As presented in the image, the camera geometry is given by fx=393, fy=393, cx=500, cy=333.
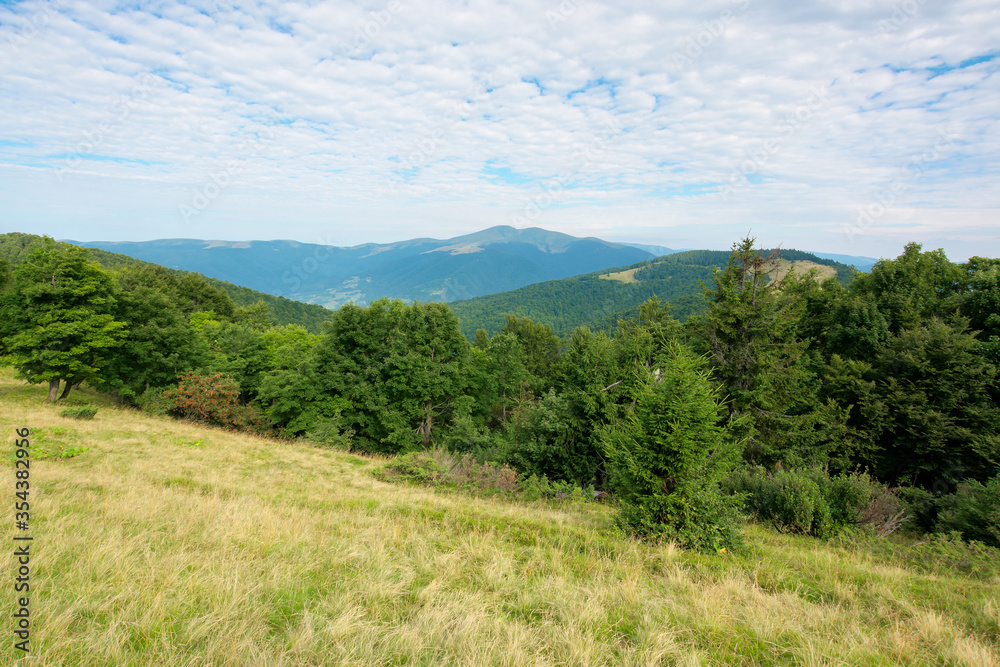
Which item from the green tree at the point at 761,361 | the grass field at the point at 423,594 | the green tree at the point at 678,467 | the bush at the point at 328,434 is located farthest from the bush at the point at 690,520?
the bush at the point at 328,434

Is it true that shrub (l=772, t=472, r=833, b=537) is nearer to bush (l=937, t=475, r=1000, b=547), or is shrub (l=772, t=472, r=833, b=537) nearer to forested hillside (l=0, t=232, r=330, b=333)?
bush (l=937, t=475, r=1000, b=547)

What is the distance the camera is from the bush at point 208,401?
2450 centimetres

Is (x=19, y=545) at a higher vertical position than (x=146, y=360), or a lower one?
higher

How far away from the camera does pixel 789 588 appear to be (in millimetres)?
5039

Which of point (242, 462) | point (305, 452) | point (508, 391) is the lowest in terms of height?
point (508, 391)

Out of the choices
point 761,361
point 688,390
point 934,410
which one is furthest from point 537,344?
point 688,390

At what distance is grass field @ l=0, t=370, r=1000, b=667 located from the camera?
9.95 feet

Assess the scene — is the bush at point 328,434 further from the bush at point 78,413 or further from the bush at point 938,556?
the bush at point 938,556

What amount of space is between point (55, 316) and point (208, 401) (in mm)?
8509

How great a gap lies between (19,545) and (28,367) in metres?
26.9

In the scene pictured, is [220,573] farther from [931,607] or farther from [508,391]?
[508,391]

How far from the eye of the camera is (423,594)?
4.00m

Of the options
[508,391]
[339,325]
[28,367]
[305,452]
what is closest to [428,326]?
[339,325]

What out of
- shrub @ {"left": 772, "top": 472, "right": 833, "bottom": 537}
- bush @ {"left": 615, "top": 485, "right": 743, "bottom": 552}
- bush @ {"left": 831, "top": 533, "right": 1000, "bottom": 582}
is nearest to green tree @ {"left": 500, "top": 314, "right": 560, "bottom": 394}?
shrub @ {"left": 772, "top": 472, "right": 833, "bottom": 537}
